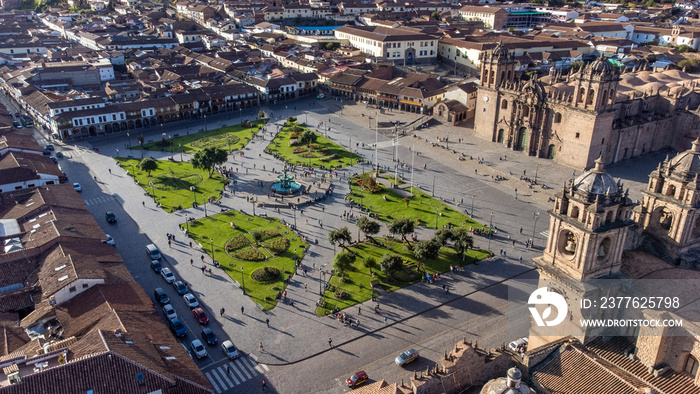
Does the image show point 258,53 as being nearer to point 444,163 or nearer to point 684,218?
point 444,163

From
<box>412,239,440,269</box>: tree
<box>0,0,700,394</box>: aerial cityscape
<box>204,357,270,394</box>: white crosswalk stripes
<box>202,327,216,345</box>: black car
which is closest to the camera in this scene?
<box>0,0,700,394</box>: aerial cityscape

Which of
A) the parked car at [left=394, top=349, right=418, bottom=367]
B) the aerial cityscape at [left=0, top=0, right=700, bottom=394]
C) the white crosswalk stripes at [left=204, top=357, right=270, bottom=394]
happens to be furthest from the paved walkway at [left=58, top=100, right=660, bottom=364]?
the parked car at [left=394, top=349, right=418, bottom=367]

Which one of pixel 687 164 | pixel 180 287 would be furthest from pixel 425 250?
pixel 180 287

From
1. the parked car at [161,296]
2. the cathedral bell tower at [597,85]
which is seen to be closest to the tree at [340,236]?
the parked car at [161,296]

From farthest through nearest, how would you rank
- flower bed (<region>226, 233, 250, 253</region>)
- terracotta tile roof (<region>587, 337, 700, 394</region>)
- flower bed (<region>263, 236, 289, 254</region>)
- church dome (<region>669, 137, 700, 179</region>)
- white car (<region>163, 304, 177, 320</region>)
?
flower bed (<region>226, 233, 250, 253</region>), flower bed (<region>263, 236, 289, 254</region>), white car (<region>163, 304, 177, 320</region>), church dome (<region>669, 137, 700, 179</region>), terracotta tile roof (<region>587, 337, 700, 394</region>)

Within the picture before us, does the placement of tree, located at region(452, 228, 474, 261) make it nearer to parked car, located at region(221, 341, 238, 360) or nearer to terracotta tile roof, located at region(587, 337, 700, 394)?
terracotta tile roof, located at region(587, 337, 700, 394)

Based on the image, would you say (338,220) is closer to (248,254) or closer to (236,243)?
(248,254)
